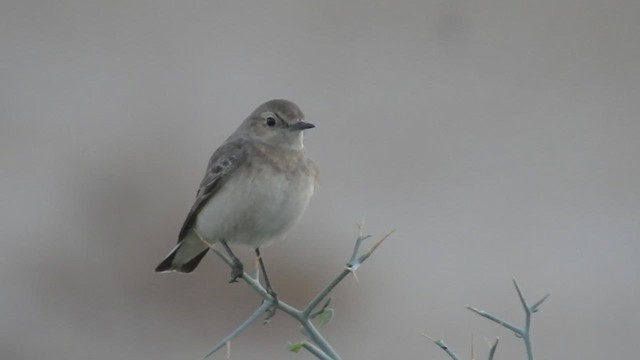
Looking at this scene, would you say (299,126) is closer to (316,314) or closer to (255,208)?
(255,208)

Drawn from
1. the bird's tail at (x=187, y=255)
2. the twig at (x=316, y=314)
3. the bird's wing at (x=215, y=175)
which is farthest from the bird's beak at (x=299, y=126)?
the twig at (x=316, y=314)

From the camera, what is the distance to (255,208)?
3484 millimetres

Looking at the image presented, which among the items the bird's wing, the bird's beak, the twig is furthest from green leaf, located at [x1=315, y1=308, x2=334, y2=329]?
the bird's beak

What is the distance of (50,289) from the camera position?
6242 millimetres

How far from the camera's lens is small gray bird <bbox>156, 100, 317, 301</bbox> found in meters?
3.50

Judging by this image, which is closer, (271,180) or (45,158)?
(271,180)

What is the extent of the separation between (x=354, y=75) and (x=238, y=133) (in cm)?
385

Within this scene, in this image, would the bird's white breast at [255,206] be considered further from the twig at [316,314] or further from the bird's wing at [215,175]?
the twig at [316,314]

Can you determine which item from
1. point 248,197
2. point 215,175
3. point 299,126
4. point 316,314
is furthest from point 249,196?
point 316,314

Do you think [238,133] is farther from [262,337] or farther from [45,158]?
[45,158]

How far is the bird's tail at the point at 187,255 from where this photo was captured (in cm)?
355

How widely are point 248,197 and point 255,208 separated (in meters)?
0.05

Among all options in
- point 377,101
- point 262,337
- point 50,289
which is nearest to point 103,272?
point 50,289

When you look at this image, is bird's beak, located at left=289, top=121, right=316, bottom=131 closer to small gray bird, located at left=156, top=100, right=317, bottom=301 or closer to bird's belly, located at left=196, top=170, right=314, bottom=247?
small gray bird, located at left=156, top=100, right=317, bottom=301
